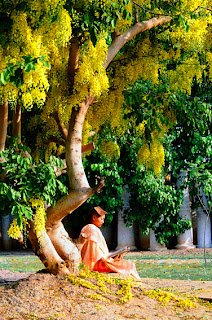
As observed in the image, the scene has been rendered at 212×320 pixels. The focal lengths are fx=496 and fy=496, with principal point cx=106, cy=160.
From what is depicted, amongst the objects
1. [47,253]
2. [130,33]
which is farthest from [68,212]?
[130,33]

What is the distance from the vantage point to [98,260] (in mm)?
7270

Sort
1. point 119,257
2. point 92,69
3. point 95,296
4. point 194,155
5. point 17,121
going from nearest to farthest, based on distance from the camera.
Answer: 1. point 95,296
2. point 92,69
3. point 17,121
4. point 119,257
5. point 194,155

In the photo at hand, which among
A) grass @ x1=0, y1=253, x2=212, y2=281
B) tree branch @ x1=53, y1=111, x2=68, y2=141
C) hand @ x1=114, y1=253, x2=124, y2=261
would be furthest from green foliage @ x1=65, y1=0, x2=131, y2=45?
grass @ x1=0, y1=253, x2=212, y2=281

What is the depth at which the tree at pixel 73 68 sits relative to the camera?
5.04 m

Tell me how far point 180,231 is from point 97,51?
401 inches

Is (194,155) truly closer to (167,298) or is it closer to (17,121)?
(17,121)

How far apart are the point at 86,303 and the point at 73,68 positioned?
9.41 feet

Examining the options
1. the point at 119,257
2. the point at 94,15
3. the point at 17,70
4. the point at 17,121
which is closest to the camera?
the point at 17,70

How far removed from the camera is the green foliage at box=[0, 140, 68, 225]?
530 centimetres

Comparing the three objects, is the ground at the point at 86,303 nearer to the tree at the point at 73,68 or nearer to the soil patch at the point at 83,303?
the soil patch at the point at 83,303

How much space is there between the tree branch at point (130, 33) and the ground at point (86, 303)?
2.92m

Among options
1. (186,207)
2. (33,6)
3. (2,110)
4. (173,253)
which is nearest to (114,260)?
(2,110)

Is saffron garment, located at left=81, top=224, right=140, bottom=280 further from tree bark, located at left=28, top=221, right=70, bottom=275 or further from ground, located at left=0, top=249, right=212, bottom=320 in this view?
tree bark, located at left=28, top=221, right=70, bottom=275

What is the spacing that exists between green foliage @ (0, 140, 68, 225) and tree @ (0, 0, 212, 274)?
0.03 meters
